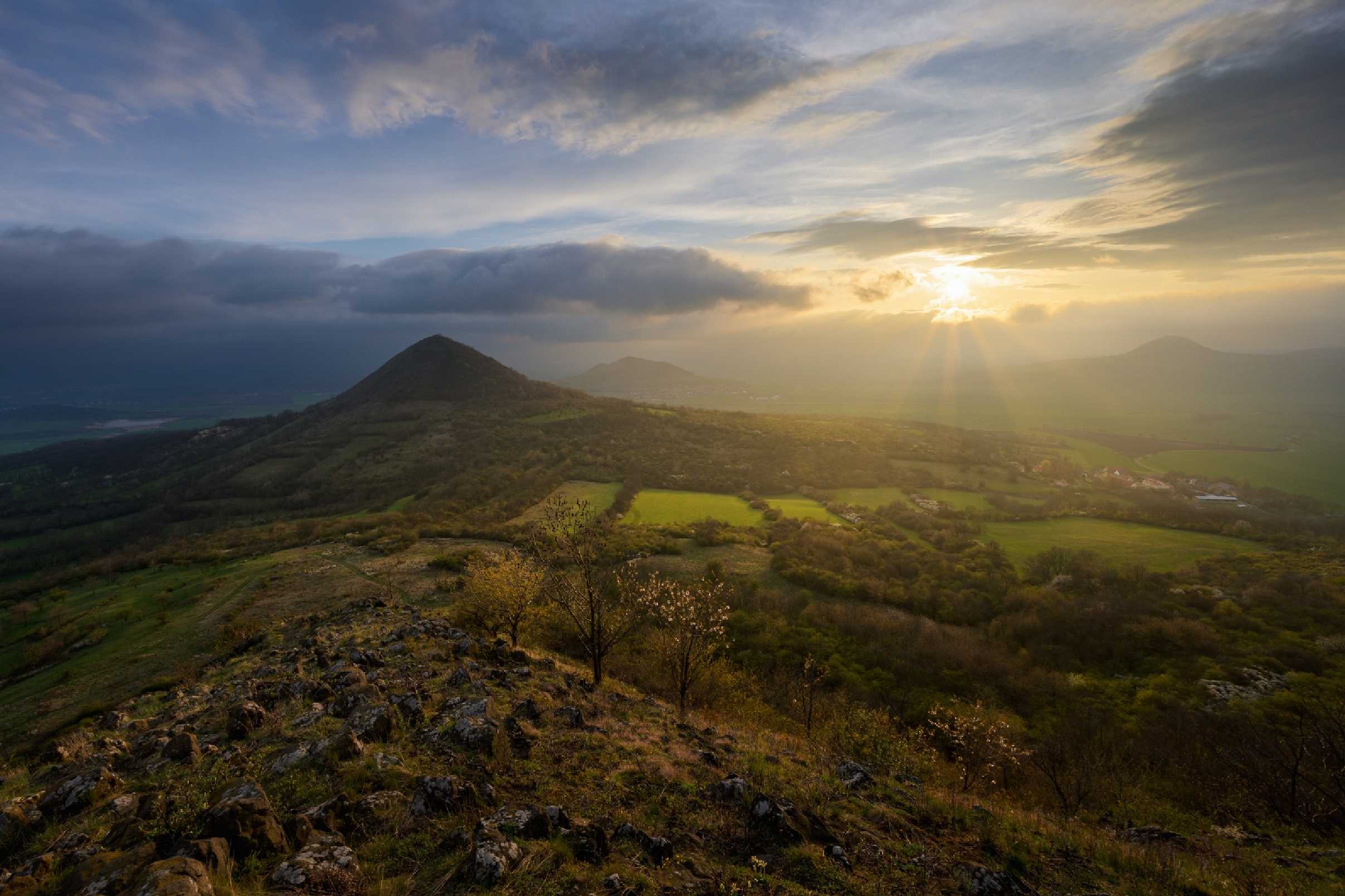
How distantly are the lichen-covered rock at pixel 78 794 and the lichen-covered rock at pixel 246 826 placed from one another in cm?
668

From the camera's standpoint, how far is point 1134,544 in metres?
70.2

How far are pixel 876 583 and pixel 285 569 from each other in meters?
69.3

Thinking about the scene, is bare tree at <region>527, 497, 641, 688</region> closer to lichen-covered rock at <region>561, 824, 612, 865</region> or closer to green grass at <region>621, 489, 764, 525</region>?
lichen-covered rock at <region>561, 824, 612, 865</region>

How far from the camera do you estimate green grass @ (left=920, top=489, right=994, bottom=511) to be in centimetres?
9594

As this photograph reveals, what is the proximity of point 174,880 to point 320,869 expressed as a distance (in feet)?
7.94

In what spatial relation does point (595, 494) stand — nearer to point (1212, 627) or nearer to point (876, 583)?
point (876, 583)

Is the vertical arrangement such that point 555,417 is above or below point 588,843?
below

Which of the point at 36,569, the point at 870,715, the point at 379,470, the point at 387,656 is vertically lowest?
the point at 36,569

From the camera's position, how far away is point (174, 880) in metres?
7.77

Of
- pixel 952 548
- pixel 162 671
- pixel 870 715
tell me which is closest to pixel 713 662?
pixel 870 715

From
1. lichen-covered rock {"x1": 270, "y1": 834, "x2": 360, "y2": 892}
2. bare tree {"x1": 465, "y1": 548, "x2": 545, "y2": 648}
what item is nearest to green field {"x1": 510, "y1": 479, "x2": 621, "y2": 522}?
bare tree {"x1": 465, "y1": 548, "x2": 545, "y2": 648}

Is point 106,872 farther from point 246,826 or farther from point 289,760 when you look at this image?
point 289,760

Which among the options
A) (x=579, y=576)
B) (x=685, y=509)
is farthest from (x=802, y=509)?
(x=579, y=576)

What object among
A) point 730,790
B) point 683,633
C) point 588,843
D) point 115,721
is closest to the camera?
point 588,843
